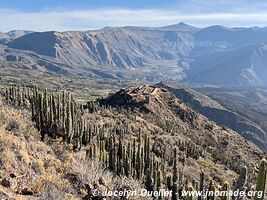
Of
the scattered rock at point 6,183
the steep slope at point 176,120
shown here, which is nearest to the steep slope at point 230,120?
the steep slope at point 176,120

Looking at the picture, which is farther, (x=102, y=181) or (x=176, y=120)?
(x=176, y=120)

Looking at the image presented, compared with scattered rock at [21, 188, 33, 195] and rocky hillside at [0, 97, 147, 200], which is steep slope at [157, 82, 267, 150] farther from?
scattered rock at [21, 188, 33, 195]

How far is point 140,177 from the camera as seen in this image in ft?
94.8

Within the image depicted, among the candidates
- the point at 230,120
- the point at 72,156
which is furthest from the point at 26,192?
the point at 230,120

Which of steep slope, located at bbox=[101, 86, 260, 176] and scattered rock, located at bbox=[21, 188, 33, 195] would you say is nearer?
scattered rock, located at bbox=[21, 188, 33, 195]

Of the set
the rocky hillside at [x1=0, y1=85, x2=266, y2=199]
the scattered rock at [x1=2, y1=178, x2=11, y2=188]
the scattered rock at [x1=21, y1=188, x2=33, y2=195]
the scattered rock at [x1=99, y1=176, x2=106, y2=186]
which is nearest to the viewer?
the scattered rock at [x1=2, y1=178, x2=11, y2=188]

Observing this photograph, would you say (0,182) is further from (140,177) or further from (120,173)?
(140,177)

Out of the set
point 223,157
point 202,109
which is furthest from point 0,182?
point 202,109

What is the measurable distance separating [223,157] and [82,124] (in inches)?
1534

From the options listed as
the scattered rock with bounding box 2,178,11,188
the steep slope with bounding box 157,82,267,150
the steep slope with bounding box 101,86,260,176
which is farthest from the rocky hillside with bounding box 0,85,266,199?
the steep slope with bounding box 157,82,267,150

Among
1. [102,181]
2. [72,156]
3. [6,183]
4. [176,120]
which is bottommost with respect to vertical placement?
[176,120]

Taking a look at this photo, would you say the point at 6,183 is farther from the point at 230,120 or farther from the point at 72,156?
the point at 230,120

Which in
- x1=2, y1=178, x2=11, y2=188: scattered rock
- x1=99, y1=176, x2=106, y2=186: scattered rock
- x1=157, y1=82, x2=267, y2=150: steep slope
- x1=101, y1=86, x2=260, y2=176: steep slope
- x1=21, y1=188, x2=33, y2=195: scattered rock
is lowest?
x1=157, y1=82, x2=267, y2=150: steep slope

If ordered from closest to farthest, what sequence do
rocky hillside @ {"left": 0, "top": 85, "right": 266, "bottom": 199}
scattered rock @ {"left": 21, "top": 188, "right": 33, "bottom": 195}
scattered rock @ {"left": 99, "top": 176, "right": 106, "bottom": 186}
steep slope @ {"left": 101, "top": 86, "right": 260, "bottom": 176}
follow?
scattered rock @ {"left": 21, "top": 188, "right": 33, "bottom": 195}, rocky hillside @ {"left": 0, "top": 85, "right": 266, "bottom": 199}, scattered rock @ {"left": 99, "top": 176, "right": 106, "bottom": 186}, steep slope @ {"left": 101, "top": 86, "right": 260, "bottom": 176}
